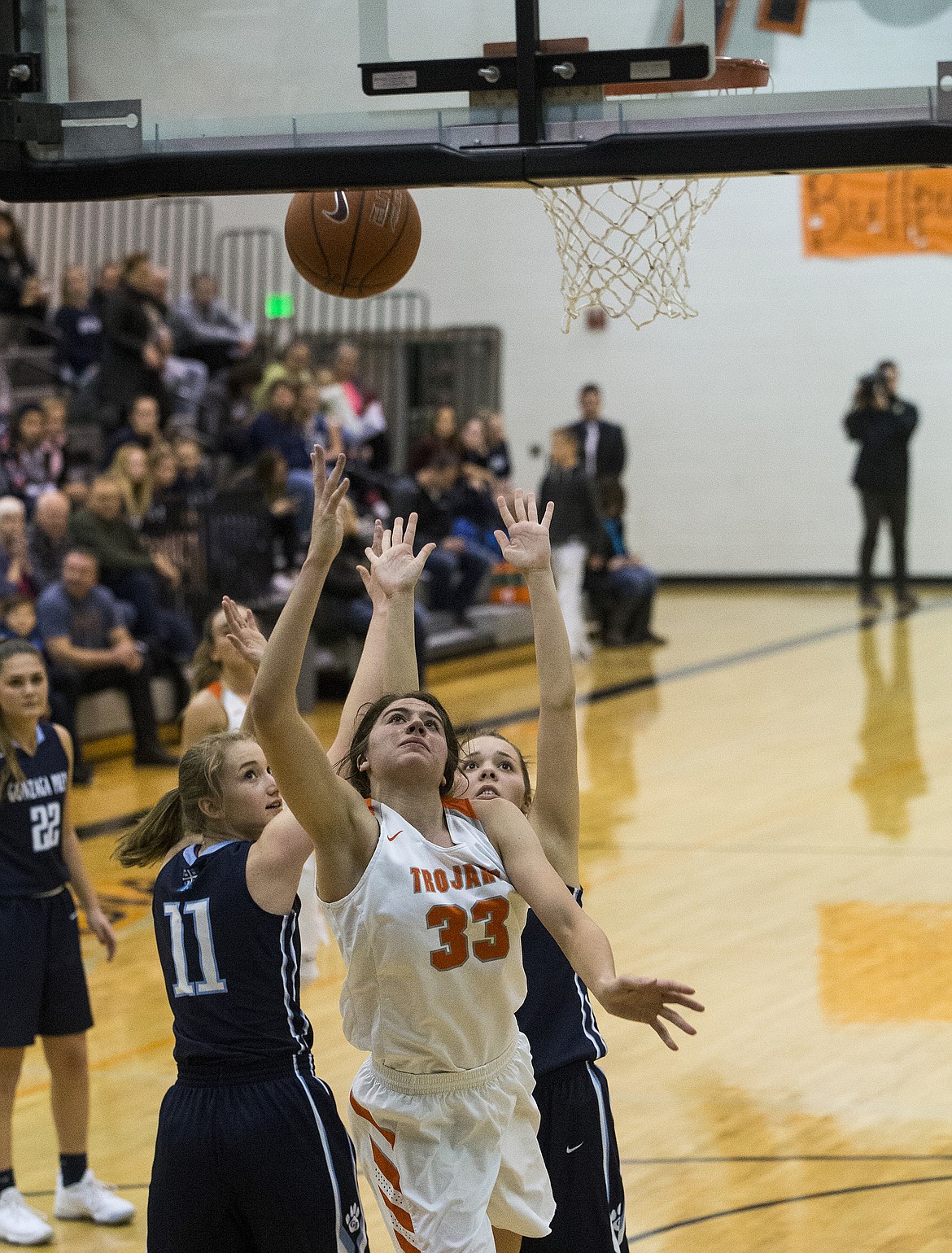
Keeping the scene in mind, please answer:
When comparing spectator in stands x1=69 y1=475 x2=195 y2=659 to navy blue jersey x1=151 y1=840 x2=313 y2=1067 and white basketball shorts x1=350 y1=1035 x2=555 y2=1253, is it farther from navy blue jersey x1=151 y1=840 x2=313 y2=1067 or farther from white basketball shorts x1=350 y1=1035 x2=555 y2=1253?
white basketball shorts x1=350 y1=1035 x2=555 y2=1253

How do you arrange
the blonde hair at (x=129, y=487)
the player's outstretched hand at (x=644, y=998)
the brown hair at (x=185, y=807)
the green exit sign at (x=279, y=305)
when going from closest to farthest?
the player's outstretched hand at (x=644, y=998) < the brown hair at (x=185, y=807) < the blonde hair at (x=129, y=487) < the green exit sign at (x=279, y=305)

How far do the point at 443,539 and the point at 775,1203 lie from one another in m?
10.3

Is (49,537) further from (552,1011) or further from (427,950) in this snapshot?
(427,950)

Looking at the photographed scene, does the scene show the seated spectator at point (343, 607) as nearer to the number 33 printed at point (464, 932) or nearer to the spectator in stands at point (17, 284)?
the spectator in stands at point (17, 284)

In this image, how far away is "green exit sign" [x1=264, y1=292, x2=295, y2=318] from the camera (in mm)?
19281

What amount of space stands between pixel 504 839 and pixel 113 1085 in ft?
10.4

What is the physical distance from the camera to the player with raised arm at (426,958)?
11.0 feet

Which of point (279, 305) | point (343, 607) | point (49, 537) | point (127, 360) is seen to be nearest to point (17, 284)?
point (127, 360)

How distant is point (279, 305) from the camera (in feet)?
63.5

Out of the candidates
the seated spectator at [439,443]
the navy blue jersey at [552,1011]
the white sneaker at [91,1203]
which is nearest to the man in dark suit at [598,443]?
the seated spectator at [439,443]

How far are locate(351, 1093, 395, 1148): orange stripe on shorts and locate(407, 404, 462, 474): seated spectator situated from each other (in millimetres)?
12592

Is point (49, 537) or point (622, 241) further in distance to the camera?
point (49, 537)

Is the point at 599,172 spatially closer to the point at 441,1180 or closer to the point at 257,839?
the point at 257,839

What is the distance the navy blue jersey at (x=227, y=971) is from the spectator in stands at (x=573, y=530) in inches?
443
